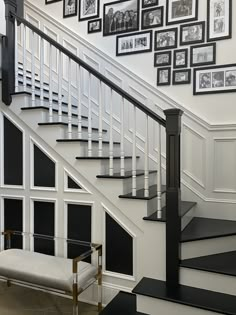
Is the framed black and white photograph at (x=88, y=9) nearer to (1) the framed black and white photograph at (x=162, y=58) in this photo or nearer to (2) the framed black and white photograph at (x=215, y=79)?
(1) the framed black and white photograph at (x=162, y=58)

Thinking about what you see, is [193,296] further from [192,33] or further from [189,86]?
[192,33]

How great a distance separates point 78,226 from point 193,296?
122 centimetres

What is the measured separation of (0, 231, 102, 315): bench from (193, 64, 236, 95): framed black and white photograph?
1.99 metres

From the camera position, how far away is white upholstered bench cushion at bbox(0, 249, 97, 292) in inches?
89.6

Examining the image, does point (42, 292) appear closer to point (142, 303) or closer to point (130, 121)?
point (142, 303)

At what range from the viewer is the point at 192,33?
3.21 metres

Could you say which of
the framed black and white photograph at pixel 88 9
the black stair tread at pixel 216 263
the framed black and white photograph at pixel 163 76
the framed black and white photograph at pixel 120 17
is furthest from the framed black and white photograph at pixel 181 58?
the black stair tread at pixel 216 263

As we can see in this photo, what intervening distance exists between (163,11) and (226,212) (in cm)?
240

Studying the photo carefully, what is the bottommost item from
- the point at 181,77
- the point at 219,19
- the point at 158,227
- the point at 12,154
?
the point at 158,227

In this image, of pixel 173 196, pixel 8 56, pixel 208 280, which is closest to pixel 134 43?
pixel 8 56

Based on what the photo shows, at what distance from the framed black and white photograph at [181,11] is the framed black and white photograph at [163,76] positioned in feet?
1.78

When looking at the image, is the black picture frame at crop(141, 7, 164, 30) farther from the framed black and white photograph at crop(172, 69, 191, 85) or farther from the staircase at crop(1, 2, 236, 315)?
the staircase at crop(1, 2, 236, 315)

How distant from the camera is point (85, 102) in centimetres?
380

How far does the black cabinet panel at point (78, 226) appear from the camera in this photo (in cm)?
274
